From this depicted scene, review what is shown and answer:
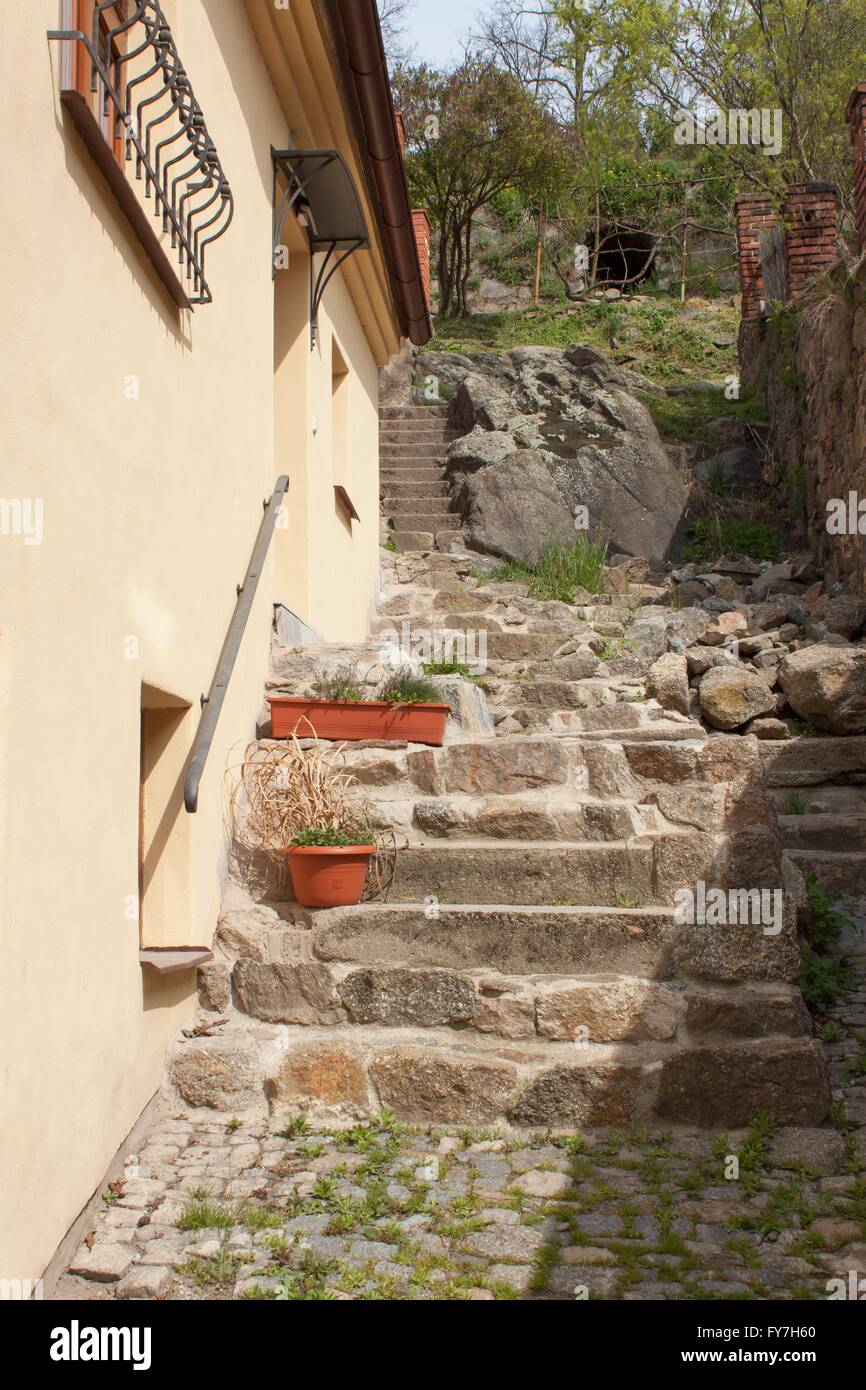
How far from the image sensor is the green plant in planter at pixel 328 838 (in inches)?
163

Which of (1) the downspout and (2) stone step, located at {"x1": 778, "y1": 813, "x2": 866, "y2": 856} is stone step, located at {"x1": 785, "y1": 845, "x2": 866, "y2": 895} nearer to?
(2) stone step, located at {"x1": 778, "y1": 813, "x2": 866, "y2": 856}

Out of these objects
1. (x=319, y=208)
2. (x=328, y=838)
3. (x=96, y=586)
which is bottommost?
(x=328, y=838)

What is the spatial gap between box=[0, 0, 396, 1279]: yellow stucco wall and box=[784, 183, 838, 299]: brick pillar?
7060mm

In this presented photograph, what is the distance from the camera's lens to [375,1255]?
2828 mm

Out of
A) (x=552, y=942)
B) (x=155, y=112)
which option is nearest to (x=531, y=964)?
(x=552, y=942)

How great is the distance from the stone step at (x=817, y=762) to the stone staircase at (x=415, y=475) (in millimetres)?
4334

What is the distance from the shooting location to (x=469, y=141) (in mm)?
17969

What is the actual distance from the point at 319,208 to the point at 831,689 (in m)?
3.76

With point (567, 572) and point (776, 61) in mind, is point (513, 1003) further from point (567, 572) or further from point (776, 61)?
point (776, 61)

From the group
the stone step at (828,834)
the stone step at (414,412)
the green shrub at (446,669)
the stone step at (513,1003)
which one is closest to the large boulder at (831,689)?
the stone step at (828,834)

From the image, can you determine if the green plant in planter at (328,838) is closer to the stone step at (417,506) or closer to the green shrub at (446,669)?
the green shrub at (446,669)

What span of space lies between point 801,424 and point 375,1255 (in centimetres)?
932

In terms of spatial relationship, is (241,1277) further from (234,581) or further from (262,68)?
(262,68)
